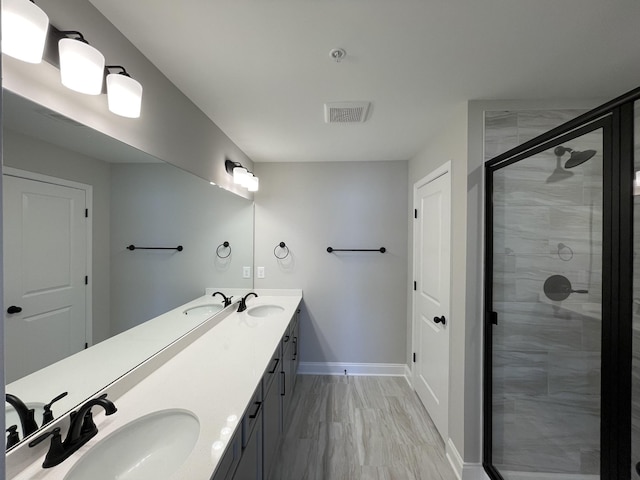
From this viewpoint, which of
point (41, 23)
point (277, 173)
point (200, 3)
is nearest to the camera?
point (41, 23)

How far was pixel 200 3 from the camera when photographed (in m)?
1.07

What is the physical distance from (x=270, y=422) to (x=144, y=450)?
28.8 inches

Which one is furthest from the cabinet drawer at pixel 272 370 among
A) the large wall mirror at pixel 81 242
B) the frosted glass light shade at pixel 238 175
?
the frosted glass light shade at pixel 238 175

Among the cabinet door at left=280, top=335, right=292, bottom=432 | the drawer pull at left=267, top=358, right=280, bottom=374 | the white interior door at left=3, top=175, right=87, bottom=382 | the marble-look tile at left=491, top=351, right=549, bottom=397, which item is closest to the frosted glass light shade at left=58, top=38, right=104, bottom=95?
the white interior door at left=3, top=175, right=87, bottom=382

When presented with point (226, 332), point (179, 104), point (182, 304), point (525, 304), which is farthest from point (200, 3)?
point (525, 304)

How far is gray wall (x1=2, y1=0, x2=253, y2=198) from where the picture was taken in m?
0.92

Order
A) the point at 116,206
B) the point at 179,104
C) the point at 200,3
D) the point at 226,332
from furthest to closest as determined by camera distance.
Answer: the point at 226,332 < the point at 179,104 < the point at 116,206 < the point at 200,3

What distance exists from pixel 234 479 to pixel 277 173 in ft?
8.46

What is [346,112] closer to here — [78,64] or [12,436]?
[78,64]

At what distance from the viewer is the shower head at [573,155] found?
136 centimetres

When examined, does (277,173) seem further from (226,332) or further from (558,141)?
(558,141)

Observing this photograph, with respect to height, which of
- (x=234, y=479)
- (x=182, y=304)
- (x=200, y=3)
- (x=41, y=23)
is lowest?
(x=234, y=479)

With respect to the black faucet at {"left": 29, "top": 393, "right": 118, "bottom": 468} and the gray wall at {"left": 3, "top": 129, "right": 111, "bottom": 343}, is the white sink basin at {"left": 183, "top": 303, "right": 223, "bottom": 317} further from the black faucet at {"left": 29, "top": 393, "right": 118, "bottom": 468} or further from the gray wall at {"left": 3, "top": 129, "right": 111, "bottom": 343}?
the black faucet at {"left": 29, "top": 393, "right": 118, "bottom": 468}

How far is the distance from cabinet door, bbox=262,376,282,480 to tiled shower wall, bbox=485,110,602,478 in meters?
1.37
